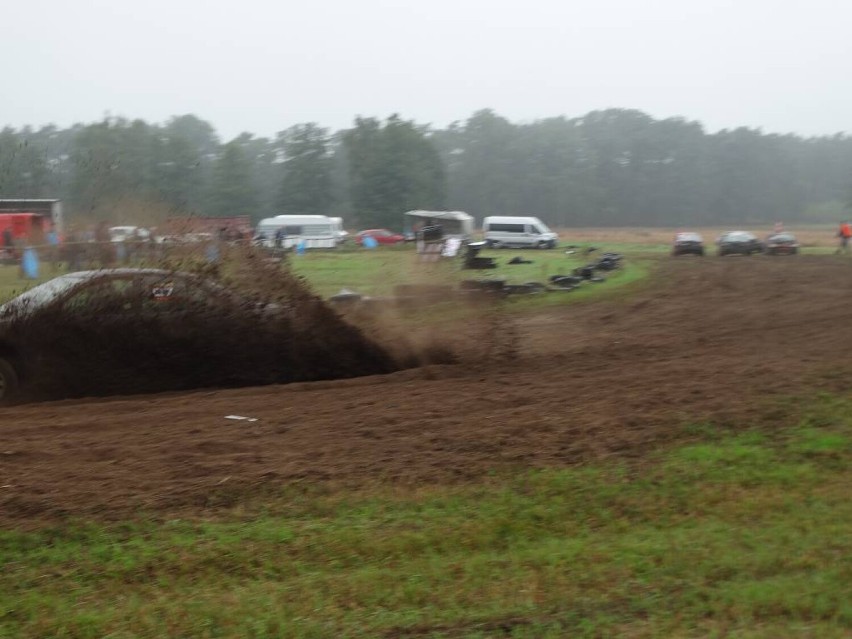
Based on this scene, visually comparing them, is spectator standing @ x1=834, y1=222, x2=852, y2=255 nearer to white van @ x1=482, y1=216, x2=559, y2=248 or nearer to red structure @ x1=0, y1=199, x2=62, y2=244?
white van @ x1=482, y1=216, x2=559, y2=248

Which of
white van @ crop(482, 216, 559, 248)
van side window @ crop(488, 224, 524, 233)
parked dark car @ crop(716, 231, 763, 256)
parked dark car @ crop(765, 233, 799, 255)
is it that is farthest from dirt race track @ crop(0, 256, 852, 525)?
van side window @ crop(488, 224, 524, 233)

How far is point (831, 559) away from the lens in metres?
5.03

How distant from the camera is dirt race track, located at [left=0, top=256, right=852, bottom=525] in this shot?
6.66 m

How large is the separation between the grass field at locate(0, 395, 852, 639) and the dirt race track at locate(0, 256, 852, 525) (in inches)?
16.9

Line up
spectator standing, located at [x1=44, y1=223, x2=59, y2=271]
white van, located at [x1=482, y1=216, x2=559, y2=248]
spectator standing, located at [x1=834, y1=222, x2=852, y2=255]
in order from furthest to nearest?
white van, located at [x1=482, y1=216, x2=559, y2=248] < spectator standing, located at [x1=834, y1=222, x2=852, y2=255] < spectator standing, located at [x1=44, y1=223, x2=59, y2=271]

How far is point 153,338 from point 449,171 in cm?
3289

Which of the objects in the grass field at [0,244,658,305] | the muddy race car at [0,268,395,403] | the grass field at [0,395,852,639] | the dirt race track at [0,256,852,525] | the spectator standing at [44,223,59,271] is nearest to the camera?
the grass field at [0,395,852,639]

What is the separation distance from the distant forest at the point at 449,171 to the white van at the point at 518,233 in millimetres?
2150

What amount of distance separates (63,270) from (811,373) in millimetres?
8839

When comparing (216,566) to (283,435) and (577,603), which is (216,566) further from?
(283,435)

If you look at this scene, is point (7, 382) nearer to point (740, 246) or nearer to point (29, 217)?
point (29, 217)

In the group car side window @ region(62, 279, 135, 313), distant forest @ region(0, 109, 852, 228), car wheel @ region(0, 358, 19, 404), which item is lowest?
car wheel @ region(0, 358, 19, 404)

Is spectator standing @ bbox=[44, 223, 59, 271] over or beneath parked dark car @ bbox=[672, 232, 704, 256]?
over

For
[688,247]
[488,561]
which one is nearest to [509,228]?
[688,247]
